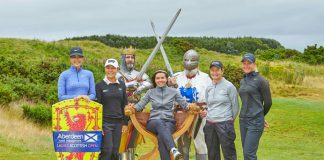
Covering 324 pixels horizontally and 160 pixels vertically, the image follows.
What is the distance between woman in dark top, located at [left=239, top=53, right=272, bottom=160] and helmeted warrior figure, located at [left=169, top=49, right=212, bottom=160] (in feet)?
3.80

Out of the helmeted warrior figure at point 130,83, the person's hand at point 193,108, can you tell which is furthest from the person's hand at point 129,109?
the person's hand at point 193,108

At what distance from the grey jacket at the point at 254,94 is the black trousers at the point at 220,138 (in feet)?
1.45

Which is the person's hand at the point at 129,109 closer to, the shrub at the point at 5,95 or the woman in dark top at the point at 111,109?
the woman in dark top at the point at 111,109

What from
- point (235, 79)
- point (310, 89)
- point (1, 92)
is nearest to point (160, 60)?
point (235, 79)

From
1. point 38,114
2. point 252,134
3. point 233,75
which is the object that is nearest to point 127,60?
point 252,134

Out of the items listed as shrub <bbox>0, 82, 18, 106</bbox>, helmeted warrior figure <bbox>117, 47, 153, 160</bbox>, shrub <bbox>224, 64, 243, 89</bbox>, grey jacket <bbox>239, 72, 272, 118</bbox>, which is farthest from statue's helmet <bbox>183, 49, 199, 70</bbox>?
shrub <bbox>224, 64, 243, 89</bbox>

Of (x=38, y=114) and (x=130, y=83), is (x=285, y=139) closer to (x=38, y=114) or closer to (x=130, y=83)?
(x=38, y=114)

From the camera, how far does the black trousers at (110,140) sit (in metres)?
8.49

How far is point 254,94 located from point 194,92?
1.35 meters

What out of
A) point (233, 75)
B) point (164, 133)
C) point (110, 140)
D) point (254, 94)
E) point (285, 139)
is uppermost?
point (254, 94)

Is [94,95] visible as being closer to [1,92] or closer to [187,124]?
[187,124]

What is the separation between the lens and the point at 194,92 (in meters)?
9.06

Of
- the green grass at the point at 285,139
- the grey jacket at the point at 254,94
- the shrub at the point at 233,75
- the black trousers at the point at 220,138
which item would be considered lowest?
the green grass at the point at 285,139

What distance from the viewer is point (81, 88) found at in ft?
27.5
